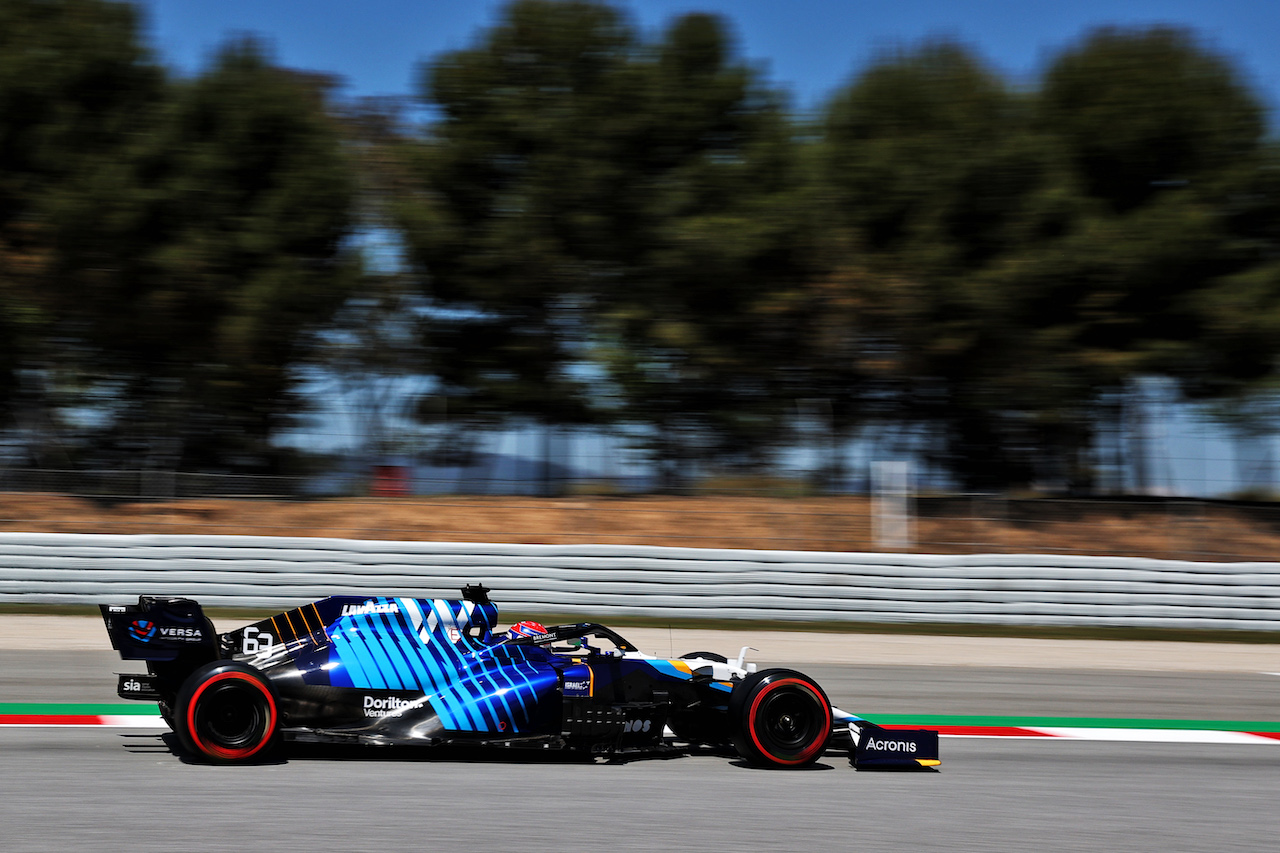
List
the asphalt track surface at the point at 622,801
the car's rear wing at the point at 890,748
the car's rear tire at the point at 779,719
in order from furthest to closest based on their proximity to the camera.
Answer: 1. the car's rear wing at the point at 890,748
2. the car's rear tire at the point at 779,719
3. the asphalt track surface at the point at 622,801

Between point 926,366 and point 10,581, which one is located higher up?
point 926,366

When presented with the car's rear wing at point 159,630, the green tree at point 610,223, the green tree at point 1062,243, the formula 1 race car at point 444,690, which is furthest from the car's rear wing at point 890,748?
the green tree at point 1062,243

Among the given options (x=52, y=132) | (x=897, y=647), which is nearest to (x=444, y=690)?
(x=897, y=647)

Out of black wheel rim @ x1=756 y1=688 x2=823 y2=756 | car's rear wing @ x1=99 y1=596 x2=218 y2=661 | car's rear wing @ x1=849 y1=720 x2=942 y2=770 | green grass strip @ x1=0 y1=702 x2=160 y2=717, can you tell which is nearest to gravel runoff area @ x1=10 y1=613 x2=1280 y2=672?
green grass strip @ x1=0 y1=702 x2=160 y2=717

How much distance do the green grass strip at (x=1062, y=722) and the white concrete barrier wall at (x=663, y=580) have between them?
481cm

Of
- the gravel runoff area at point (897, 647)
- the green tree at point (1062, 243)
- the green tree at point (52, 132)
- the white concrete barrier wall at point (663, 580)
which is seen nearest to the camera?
the gravel runoff area at point (897, 647)

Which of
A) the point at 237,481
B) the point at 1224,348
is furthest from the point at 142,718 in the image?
the point at 1224,348

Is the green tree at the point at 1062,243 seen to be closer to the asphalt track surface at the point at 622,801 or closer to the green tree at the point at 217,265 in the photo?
the green tree at the point at 217,265

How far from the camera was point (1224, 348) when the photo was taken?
62.2ft

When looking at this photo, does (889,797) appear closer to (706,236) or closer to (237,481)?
(237,481)

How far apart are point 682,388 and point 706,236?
8.37ft

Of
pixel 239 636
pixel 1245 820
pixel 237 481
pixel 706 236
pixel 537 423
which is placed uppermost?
pixel 706 236

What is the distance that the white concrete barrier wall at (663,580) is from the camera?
1341 cm

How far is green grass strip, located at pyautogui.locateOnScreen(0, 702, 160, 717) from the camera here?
26.3 ft
